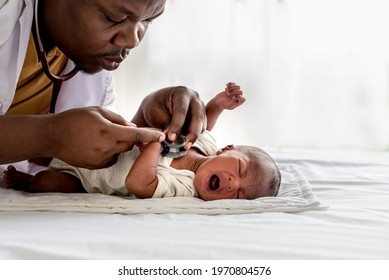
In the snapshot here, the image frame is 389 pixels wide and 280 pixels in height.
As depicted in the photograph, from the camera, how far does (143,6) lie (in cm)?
120

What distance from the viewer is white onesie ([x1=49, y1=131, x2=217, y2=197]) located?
4.20 feet

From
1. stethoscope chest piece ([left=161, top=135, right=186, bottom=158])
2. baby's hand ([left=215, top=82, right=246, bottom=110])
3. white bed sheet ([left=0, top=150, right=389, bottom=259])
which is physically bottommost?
white bed sheet ([left=0, top=150, right=389, bottom=259])

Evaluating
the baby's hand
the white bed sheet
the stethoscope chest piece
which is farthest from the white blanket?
the baby's hand

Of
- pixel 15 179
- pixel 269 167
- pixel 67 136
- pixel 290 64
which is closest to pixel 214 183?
pixel 269 167

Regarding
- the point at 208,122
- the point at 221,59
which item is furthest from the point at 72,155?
the point at 221,59

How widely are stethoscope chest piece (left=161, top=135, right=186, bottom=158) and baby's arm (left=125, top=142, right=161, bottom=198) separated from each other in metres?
0.05

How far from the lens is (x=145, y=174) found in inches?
48.2

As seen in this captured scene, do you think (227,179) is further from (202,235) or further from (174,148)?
(202,235)

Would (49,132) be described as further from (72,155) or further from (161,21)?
(161,21)

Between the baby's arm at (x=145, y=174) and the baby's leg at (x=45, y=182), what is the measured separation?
0.58ft

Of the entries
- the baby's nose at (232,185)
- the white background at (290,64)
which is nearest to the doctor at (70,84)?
the baby's nose at (232,185)

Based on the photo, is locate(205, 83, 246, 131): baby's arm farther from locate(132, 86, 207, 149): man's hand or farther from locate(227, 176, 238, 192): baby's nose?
locate(227, 176, 238, 192): baby's nose

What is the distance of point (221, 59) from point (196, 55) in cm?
13

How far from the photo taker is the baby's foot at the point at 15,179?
1387 mm
